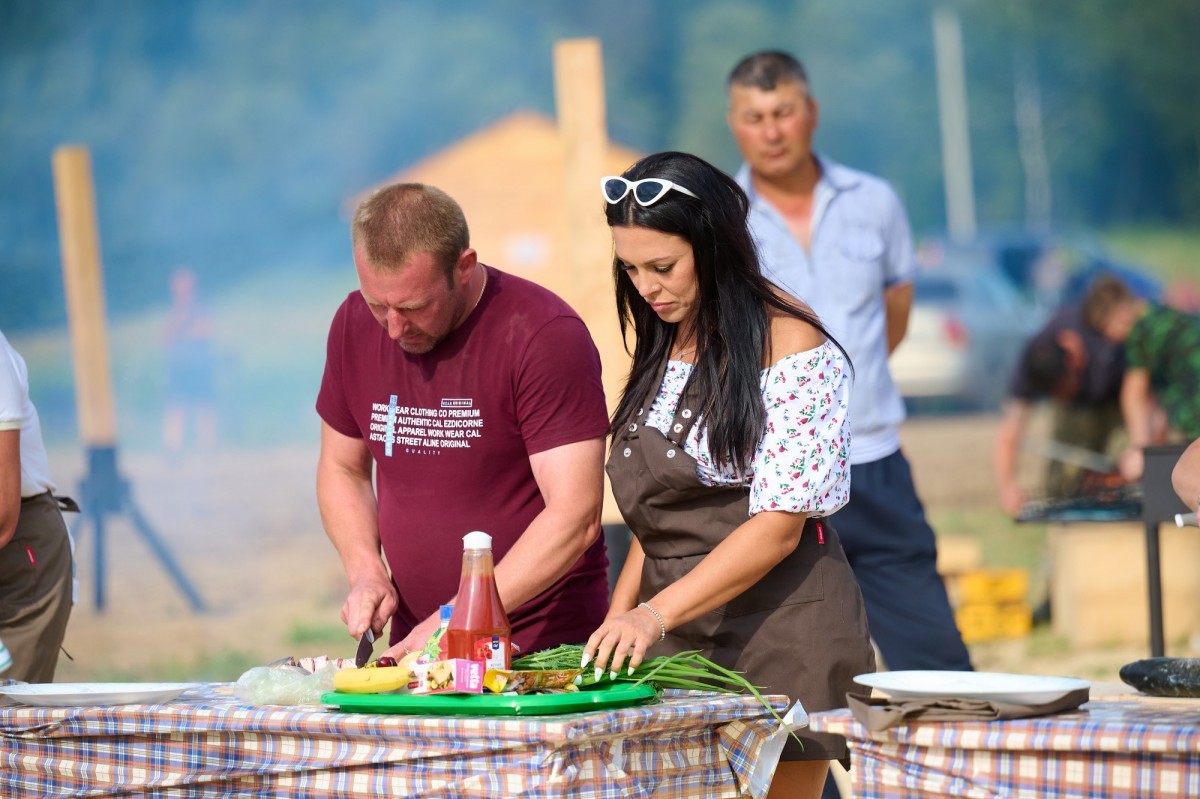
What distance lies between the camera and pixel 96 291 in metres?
7.24

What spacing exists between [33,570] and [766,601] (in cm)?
183

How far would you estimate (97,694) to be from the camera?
8.36ft

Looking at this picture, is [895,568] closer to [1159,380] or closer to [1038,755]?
[1038,755]

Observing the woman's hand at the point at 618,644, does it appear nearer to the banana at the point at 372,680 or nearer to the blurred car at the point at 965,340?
the banana at the point at 372,680

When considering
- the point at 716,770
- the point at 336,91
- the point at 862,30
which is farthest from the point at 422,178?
the point at 716,770

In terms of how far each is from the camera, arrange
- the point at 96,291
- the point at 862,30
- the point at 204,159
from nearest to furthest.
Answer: the point at 96,291 → the point at 204,159 → the point at 862,30

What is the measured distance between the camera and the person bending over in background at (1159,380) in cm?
751

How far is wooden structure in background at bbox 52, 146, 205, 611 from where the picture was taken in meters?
7.08

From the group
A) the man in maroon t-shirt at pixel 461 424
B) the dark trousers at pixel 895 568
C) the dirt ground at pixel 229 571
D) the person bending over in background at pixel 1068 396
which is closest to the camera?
the man in maroon t-shirt at pixel 461 424

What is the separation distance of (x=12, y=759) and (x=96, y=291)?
495 centimetres

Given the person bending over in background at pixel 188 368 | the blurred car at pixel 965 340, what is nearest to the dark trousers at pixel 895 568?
the person bending over in background at pixel 188 368

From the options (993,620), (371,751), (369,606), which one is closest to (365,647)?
(369,606)

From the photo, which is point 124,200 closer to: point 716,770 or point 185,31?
point 185,31

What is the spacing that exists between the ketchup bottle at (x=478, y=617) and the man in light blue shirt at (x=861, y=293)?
5.50 ft
